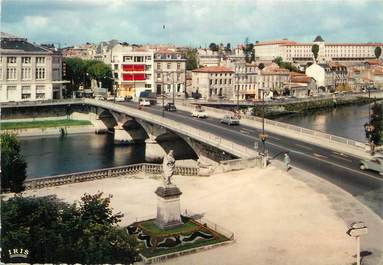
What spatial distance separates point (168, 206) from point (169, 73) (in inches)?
4097

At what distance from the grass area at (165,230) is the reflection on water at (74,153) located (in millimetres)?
→ 36118

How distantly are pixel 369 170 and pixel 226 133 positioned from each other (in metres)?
21.7

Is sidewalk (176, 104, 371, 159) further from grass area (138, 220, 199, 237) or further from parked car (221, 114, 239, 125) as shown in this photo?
grass area (138, 220, 199, 237)

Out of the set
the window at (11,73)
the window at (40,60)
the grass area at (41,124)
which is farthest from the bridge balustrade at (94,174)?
the window at (40,60)

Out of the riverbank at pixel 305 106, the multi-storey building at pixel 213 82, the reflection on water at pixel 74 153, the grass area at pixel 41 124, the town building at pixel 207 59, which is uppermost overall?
the town building at pixel 207 59

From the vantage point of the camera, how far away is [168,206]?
2888cm

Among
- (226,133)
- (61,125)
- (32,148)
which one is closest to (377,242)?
(226,133)

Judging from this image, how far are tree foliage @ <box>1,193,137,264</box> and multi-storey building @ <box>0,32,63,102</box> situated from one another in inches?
3548

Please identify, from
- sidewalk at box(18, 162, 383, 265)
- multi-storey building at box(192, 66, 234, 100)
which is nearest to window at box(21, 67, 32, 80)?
multi-storey building at box(192, 66, 234, 100)

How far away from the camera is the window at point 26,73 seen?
112 metres

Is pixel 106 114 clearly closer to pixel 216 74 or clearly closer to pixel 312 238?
pixel 216 74

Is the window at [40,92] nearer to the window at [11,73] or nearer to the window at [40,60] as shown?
the window at [40,60]

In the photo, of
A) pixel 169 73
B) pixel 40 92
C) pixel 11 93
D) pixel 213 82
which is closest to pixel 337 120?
pixel 213 82

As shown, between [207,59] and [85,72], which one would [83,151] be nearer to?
[85,72]
